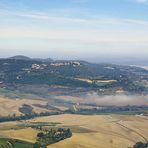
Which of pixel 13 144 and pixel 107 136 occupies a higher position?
pixel 13 144

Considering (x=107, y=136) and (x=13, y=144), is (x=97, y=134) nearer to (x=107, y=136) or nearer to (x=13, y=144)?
(x=107, y=136)

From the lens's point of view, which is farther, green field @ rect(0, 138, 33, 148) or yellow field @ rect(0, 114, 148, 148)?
yellow field @ rect(0, 114, 148, 148)

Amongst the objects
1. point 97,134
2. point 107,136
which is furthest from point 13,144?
point 107,136

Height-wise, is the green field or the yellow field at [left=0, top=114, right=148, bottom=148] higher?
the green field

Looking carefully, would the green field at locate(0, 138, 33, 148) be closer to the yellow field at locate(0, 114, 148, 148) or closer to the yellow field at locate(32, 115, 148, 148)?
the yellow field at locate(0, 114, 148, 148)

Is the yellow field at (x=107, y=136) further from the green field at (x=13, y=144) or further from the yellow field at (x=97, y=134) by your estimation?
the green field at (x=13, y=144)

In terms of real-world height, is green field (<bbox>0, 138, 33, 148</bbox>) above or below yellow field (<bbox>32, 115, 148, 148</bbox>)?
above

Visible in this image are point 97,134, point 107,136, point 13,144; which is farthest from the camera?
point 97,134

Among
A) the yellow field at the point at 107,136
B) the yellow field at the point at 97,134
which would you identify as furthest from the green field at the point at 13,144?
the yellow field at the point at 107,136

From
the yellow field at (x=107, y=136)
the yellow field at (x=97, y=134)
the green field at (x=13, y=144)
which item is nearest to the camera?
the green field at (x=13, y=144)

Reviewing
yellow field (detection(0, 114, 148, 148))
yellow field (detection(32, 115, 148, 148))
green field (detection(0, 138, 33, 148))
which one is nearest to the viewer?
green field (detection(0, 138, 33, 148))

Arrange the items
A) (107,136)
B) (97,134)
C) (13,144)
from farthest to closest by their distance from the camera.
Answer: (97,134) → (107,136) → (13,144)

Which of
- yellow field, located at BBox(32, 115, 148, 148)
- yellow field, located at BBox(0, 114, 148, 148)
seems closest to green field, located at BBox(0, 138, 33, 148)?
yellow field, located at BBox(0, 114, 148, 148)

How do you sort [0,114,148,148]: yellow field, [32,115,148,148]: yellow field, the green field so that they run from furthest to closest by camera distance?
1. [0,114,148,148]: yellow field
2. [32,115,148,148]: yellow field
3. the green field
